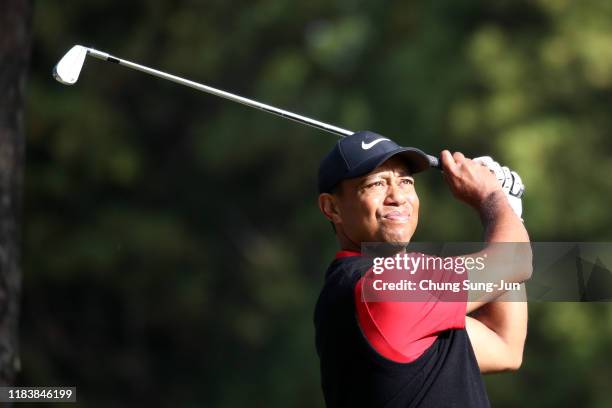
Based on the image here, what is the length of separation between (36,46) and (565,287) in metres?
11.2

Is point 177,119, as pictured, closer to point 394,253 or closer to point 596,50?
point 596,50

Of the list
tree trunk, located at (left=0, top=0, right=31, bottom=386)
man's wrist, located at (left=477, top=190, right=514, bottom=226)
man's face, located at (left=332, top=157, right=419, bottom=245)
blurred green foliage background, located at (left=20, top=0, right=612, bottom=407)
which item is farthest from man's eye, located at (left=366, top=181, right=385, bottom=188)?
blurred green foliage background, located at (left=20, top=0, right=612, bottom=407)

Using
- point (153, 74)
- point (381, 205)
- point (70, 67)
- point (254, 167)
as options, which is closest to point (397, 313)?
point (381, 205)

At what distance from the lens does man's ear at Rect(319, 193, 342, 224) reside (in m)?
3.54

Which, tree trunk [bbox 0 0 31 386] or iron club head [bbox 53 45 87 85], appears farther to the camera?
tree trunk [bbox 0 0 31 386]

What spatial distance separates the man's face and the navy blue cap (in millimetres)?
29

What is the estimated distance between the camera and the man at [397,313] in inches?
125

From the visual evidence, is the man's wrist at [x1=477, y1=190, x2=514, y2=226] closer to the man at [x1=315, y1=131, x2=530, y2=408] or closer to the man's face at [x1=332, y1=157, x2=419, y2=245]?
A: the man at [x1=315, y1=131, x2=530, y2=408]

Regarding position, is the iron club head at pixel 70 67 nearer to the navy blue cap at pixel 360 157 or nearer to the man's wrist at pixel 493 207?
the navy blue cap at pixel 360 157

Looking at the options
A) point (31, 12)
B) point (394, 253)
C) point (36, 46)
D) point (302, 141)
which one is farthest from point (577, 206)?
point (394, 253)

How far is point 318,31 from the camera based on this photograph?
16500 mm

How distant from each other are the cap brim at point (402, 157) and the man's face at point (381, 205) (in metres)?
0.02

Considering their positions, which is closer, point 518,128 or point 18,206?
point 18,206

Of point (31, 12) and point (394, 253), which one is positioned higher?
point (31, 12)
